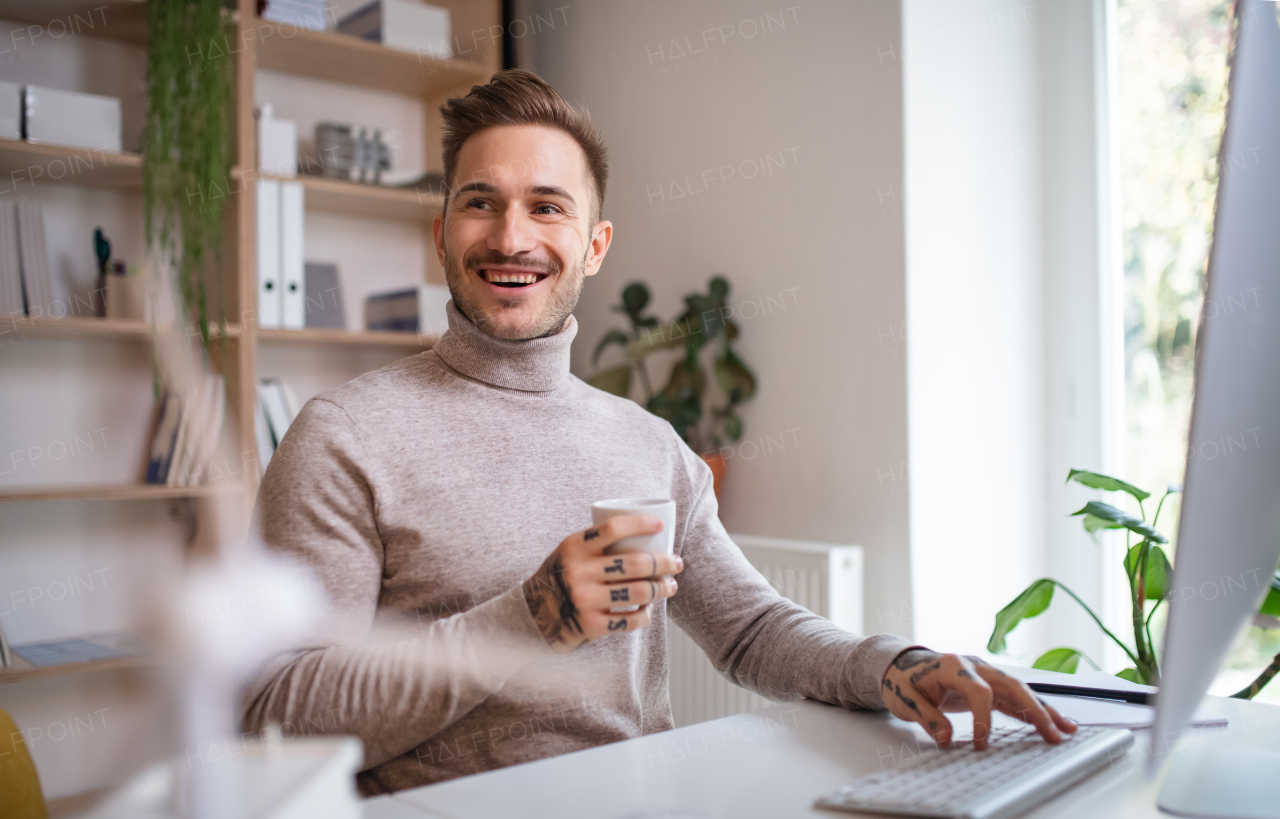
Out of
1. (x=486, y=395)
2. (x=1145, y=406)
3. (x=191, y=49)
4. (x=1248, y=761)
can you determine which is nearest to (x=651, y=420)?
(x=486, y=395)

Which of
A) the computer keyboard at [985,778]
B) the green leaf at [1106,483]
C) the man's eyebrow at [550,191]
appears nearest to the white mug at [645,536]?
the computer keyboard at [985,778]

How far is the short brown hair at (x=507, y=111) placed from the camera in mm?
1238

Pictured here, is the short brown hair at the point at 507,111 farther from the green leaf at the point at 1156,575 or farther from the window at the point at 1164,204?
the window at the point at 1164,204

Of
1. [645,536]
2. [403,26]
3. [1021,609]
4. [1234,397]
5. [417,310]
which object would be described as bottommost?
[1021,609]

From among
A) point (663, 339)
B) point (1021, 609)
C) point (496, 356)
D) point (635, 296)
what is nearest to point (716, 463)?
point (663, 339)

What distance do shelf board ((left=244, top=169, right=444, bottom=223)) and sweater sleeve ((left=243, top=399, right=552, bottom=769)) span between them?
1.62 metres

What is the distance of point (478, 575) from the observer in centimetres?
108

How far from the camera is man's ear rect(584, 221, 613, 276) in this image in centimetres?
135

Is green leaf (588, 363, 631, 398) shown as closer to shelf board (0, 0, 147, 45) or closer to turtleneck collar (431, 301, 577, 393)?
turtleneck collar (431, 301, 577, 393)

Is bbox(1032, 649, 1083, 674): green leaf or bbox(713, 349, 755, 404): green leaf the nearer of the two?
bbox(1032, 649, 1083, 674): green leaf

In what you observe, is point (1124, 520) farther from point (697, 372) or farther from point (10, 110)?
point (10, 110)

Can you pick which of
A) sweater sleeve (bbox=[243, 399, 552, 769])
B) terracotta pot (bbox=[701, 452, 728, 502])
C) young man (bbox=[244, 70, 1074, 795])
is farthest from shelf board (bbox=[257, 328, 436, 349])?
sweater sleeve (bbox=[243, 399, 552, 769])

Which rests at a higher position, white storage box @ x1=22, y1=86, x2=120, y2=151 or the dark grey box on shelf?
white storage box @ x1=22, y1=86, x2=120, y2=151

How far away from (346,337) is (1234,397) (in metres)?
2.22
